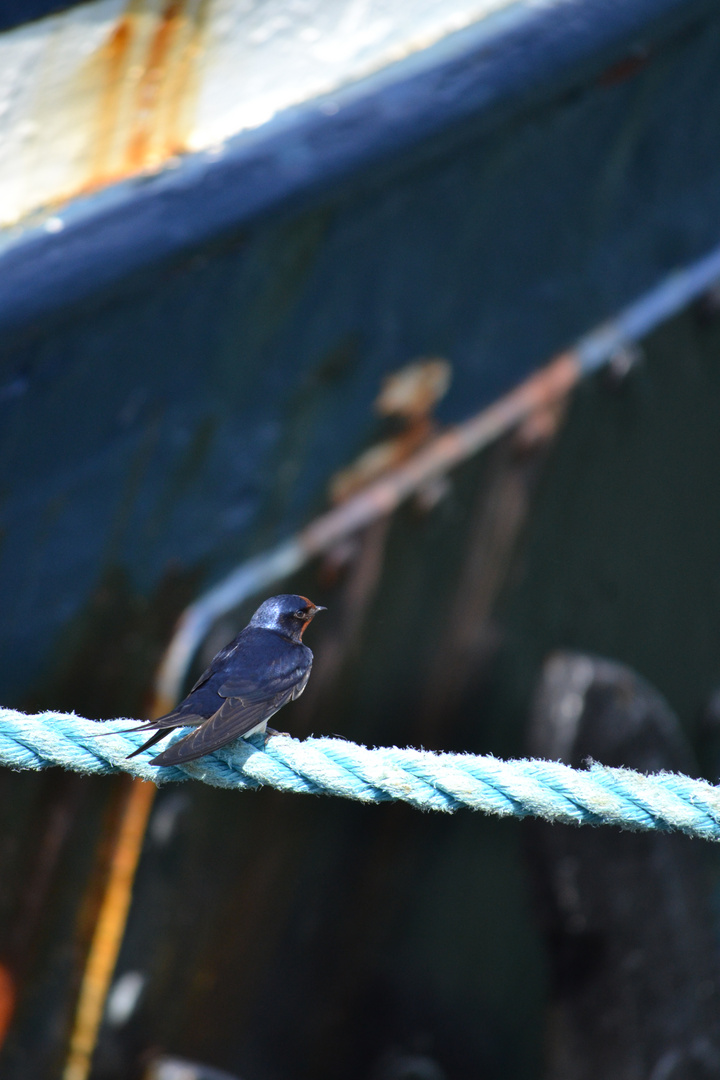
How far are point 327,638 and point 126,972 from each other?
81 centimetres

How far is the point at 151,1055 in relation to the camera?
2361 millimetres

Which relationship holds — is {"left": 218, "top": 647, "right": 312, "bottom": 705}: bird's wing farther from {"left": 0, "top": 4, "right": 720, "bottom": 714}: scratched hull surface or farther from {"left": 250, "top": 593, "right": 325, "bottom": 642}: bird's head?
{"left": 0, "top": 4, "right": 720, "bottom": 714}: scratched hull surface

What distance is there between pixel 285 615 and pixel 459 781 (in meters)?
0.65

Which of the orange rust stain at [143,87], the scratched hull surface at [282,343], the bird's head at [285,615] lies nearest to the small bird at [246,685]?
the bird's head at [285,615]

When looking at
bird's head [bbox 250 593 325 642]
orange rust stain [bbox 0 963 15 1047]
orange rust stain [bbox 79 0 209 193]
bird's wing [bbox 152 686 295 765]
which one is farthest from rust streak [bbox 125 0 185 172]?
orange rust stain [bbox 0 963 15 1047]

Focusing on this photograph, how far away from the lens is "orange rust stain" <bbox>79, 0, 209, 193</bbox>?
1755 millimetres

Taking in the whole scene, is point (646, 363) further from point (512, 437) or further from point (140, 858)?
point (140, 858)

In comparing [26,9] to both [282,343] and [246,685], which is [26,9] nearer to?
[282,343]

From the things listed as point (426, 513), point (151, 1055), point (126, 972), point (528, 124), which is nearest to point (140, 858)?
point (126, 972)

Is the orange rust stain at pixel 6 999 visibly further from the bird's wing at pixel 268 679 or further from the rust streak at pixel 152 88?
the rust streak at pixel 152 88

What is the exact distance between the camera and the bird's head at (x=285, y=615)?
198 cm

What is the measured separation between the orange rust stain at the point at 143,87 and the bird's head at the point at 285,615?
78 cm

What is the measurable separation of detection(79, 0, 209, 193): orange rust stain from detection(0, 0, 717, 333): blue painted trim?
1.8 inches

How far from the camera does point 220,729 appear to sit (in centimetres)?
152
